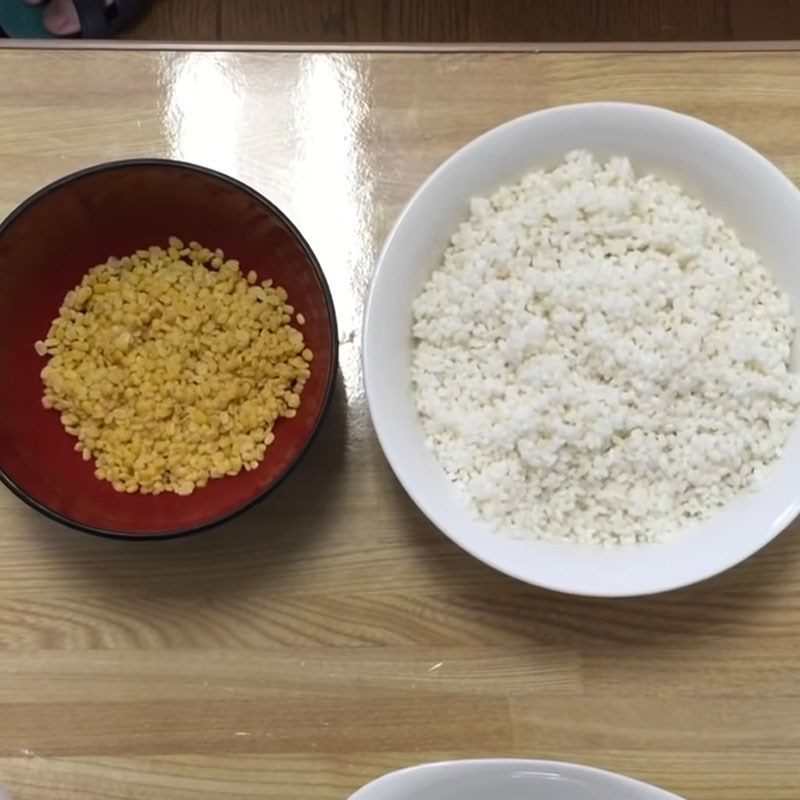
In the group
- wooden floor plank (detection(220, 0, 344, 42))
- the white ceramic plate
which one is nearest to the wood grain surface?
wooden floor plank (detection(220, 0, 344, 42))

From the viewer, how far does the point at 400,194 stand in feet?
3.14

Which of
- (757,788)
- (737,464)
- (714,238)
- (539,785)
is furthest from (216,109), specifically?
(757,788)

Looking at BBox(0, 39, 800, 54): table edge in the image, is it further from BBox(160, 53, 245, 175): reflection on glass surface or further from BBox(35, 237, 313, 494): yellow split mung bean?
BBox(35, 237, 313, 494): yellow split mung bean

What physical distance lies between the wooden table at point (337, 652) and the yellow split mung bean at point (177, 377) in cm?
7

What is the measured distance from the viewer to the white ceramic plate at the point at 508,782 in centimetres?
85

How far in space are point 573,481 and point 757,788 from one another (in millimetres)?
340

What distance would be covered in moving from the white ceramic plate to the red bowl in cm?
28

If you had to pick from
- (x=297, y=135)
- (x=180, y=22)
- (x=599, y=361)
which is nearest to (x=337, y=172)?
(x=297, y=135)

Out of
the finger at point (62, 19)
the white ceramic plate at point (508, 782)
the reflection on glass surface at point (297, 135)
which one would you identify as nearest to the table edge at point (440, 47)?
the reflection on glass surface at point (297, 135)

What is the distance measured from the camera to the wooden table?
91 cm

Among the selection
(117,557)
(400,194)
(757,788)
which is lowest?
(757,788)

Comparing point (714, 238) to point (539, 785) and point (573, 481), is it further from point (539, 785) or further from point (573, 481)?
point (539, 785)

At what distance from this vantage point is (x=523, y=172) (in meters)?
0.89

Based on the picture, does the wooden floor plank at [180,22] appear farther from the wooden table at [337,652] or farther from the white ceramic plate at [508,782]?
the white ceramic plate at [508,782]
